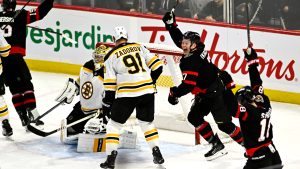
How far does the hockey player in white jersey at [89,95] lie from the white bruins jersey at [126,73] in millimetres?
619

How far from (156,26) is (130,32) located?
0.37 metres

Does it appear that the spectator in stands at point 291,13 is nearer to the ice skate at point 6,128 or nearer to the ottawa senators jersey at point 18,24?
the ottawa senators jersey at point 18,24

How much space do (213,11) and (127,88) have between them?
305cm

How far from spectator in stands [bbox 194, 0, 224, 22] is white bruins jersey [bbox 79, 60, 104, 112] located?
2.45m

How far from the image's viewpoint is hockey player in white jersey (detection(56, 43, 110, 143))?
9.23m

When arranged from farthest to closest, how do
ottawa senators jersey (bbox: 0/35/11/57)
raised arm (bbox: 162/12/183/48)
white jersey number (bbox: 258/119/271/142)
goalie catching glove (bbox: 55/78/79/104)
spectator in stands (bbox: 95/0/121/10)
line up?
spectator in stands (bbox: 95/0/121/10) < ottawa senators jersey (bbox: 0/35/11/57) < goalie catching glove (bbox: 55/78/79/104) < raised arm (bbox: 162/12/183/48) < white jersey number (bbox: 258/119/271/142)

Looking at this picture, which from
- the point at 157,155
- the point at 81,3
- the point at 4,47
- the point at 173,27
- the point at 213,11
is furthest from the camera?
the point at 81,3

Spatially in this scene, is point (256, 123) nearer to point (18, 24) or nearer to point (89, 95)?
point (89, 95)

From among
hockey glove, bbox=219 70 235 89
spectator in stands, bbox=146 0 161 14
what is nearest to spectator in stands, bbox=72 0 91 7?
spectator in stands, bbox=146 0 161 14

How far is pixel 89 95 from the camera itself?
932cm

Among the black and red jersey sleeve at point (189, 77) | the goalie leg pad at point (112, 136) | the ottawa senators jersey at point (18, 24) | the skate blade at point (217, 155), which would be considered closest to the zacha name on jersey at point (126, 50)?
the black and red jersey sleeve at point (189, 77)

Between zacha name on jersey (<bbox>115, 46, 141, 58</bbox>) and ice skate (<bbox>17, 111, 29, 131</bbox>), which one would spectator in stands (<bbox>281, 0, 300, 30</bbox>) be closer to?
zacha name on jersey (<bbox>115, 46, 141, 58</bbox>)

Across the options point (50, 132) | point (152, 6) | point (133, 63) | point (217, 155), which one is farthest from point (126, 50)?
point (152, 6)

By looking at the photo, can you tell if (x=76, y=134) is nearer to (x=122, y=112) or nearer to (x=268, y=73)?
(x=122, y=112)
